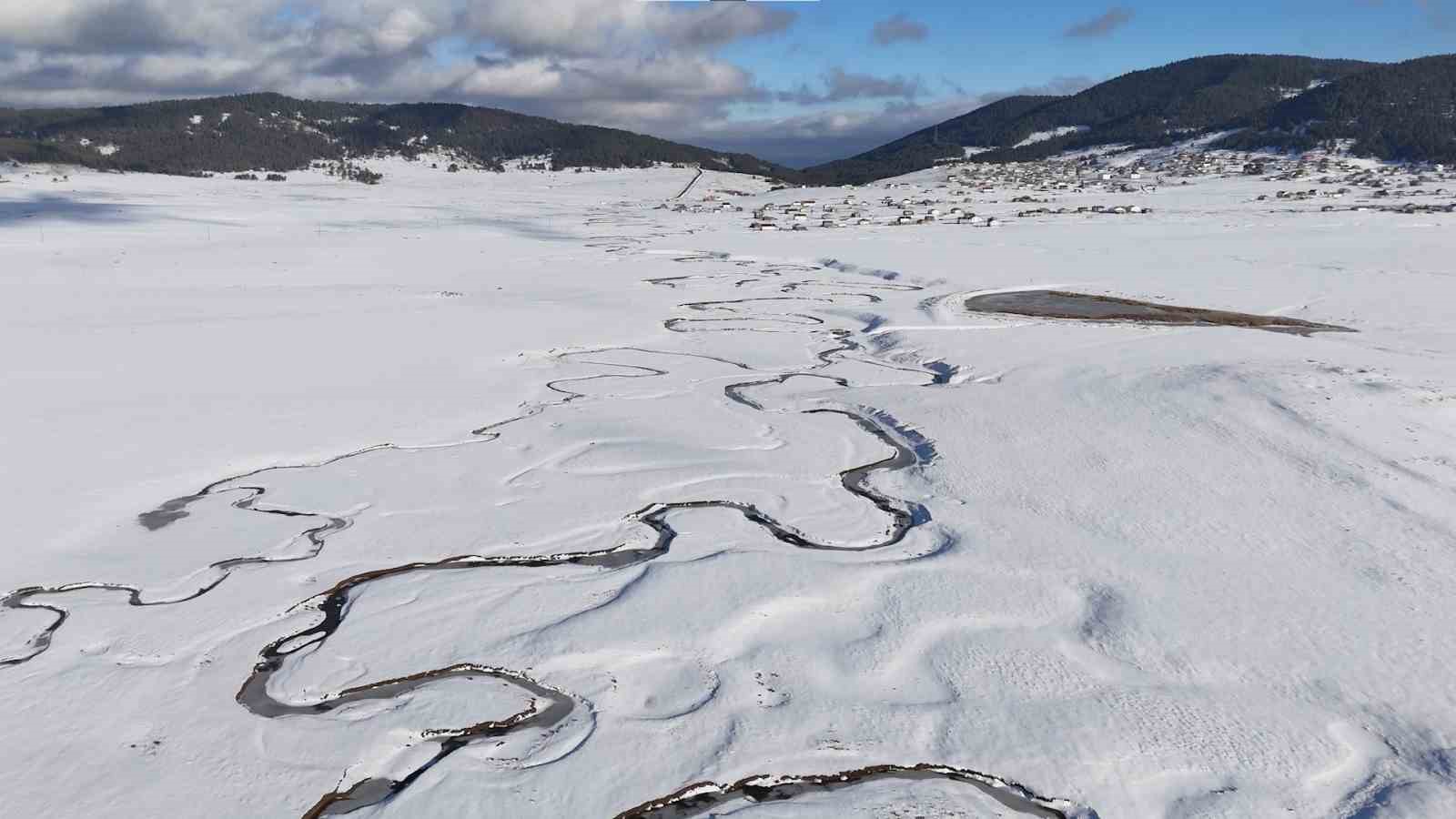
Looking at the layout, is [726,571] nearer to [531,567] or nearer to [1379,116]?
[531,567]

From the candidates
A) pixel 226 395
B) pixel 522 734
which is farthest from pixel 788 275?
pixel 522 734

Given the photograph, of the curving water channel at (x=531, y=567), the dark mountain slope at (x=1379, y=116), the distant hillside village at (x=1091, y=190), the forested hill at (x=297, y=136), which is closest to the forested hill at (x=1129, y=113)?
the dark mountain slope at (x=1379, y=116)

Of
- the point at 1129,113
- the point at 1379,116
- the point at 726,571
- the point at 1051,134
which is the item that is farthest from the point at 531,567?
the point at 1051,134

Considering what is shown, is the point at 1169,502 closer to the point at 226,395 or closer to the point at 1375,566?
the point at 1375,566

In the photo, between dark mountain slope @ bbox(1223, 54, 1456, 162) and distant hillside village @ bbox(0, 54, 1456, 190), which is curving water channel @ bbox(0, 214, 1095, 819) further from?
dark mountain slope @ bbox(1223, 54, 1456, 162)

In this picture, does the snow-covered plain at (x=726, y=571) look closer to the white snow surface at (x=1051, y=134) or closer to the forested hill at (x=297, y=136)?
the forested hill at (x=297, y=136)
